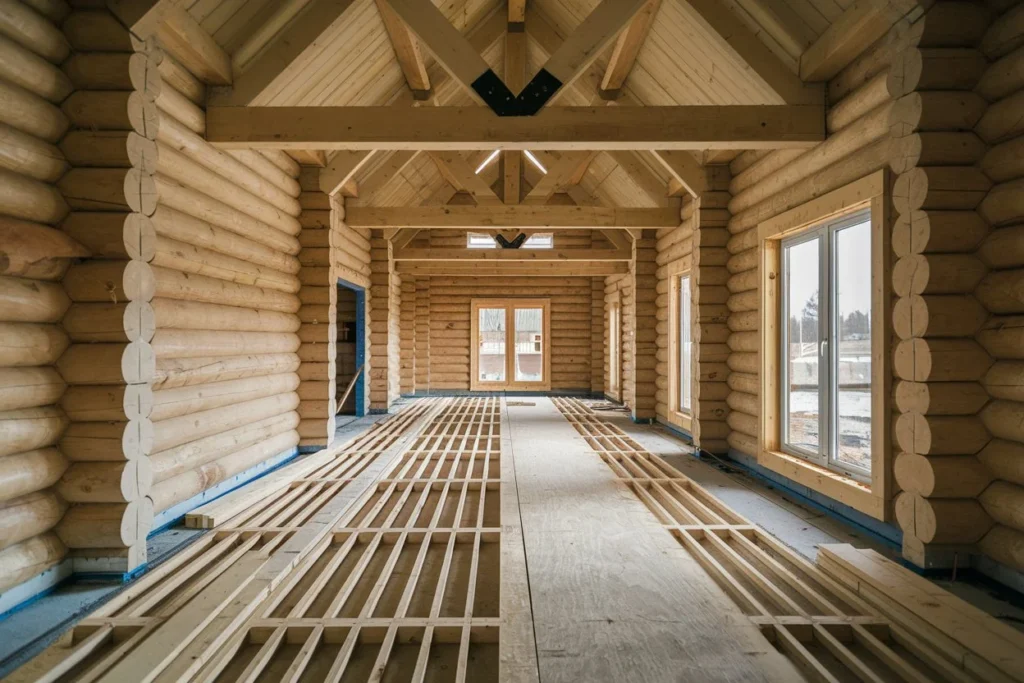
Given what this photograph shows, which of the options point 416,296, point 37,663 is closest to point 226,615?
point 37,663

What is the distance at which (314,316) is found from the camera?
6.09 meters

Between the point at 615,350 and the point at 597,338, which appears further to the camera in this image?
the point at 597,338

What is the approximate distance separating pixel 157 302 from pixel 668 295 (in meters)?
6.75

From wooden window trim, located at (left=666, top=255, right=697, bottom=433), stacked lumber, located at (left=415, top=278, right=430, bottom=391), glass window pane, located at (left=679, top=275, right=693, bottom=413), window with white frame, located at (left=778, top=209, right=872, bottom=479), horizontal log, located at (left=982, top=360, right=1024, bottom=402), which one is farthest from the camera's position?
stacked lumber, located at (left=415, top=278, right=430, bottom=391)

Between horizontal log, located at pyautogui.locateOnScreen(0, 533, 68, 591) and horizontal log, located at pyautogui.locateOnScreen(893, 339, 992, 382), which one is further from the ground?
horizontal log, located at pyautogui.locateOnScreen(893, 339, 992, 382)

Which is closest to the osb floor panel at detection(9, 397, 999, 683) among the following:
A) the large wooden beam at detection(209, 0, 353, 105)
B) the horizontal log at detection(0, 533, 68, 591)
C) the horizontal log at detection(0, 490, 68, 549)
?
the horizontal log at detection(0, 533, 68, 591)

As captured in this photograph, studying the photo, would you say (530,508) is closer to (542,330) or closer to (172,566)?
(172,566)

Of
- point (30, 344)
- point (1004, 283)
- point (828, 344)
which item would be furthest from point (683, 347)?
point (30, 344)

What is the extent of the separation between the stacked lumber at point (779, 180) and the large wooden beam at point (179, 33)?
4633mm

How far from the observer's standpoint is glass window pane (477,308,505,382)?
13.7m

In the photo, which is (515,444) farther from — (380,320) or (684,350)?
(380,320)

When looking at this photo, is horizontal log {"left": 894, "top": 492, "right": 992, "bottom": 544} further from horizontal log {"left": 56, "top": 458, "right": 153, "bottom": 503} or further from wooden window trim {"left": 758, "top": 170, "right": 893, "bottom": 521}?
horizontal log {"left": 56, "top": 458, "right": 153, "bottom": 503}

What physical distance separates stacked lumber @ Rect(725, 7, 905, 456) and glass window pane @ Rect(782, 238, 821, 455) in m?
0.29

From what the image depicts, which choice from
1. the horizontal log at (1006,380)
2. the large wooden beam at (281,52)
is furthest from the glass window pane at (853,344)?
the large wooden beam at (281,52)
